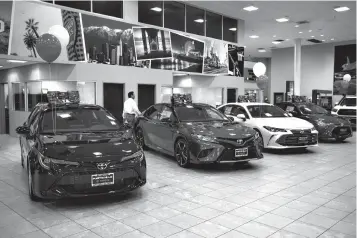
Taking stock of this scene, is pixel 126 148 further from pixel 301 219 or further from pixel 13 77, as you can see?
pixel 13 77

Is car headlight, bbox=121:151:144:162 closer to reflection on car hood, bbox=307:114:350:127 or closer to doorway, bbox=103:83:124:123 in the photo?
doorway, bbox=103:83:124:123

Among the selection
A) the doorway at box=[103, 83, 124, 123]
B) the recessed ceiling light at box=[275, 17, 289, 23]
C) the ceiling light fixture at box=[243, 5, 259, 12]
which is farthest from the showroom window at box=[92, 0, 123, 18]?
the recessed ceiling light at box=[275, 17, 289, 23]

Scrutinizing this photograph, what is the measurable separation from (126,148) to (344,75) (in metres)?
19.8

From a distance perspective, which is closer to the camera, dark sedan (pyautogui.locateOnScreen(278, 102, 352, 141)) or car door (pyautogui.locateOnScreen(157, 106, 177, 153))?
car door (pyautogui.locateOnScreen(157, 106, 177, 153))

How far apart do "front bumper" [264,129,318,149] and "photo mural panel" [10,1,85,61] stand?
20.0 ft

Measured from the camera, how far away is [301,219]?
3.82 meters

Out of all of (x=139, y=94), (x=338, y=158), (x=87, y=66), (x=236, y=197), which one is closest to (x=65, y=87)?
(x=87, y=66)

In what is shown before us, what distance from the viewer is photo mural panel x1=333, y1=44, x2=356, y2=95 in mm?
20406

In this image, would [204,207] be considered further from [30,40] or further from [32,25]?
[32,25]

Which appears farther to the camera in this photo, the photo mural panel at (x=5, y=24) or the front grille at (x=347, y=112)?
the front grille at (x=347, y=112)

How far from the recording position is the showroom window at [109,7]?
10477mm

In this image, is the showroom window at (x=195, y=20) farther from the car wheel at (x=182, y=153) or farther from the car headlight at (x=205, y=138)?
the car headlight at (x=205, y=138)

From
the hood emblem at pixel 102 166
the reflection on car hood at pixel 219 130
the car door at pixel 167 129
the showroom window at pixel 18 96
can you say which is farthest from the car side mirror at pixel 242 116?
the showroom window at pixel 18 96

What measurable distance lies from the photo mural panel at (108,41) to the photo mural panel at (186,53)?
6.94ft
